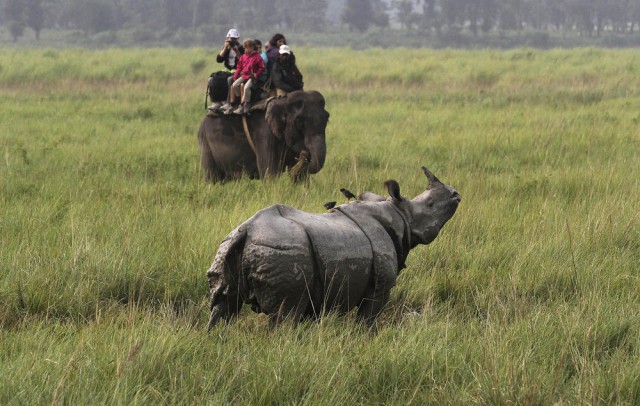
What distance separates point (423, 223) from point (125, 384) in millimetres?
1759

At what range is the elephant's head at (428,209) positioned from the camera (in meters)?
4.11

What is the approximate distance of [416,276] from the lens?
15.9 feet

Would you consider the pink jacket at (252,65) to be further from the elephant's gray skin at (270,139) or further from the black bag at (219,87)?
the black bag at (219,87)

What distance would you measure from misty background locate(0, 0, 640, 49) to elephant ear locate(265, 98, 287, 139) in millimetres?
49701

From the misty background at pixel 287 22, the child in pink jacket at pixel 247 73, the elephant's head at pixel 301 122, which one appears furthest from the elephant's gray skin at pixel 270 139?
the misty background at pixel 287 22

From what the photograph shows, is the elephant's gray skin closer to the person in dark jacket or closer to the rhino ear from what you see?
the person in dark jacket

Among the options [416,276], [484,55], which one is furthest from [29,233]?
[484,55]

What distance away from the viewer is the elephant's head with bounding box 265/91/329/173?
7090 millimetres

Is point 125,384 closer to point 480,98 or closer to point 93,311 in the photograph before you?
point 93,311

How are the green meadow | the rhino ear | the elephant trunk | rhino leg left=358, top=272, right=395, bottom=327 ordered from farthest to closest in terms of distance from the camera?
1. the elephant trunk
2. the rhino ear
3. rhino leg left=358, top=272, right=395, bottom=327
4. the green meadow

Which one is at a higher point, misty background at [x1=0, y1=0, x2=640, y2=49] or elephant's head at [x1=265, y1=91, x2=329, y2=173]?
elephant's head at [x1=265, y1=91, x2=329, y2=173]

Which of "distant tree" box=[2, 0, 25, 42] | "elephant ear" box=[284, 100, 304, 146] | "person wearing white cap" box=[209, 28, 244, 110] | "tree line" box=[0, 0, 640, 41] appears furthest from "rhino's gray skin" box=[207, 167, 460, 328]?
"distant tree" box=[2, 0, 25, 42]

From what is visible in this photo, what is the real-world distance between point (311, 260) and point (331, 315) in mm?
366

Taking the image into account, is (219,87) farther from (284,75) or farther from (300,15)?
(300,15)
